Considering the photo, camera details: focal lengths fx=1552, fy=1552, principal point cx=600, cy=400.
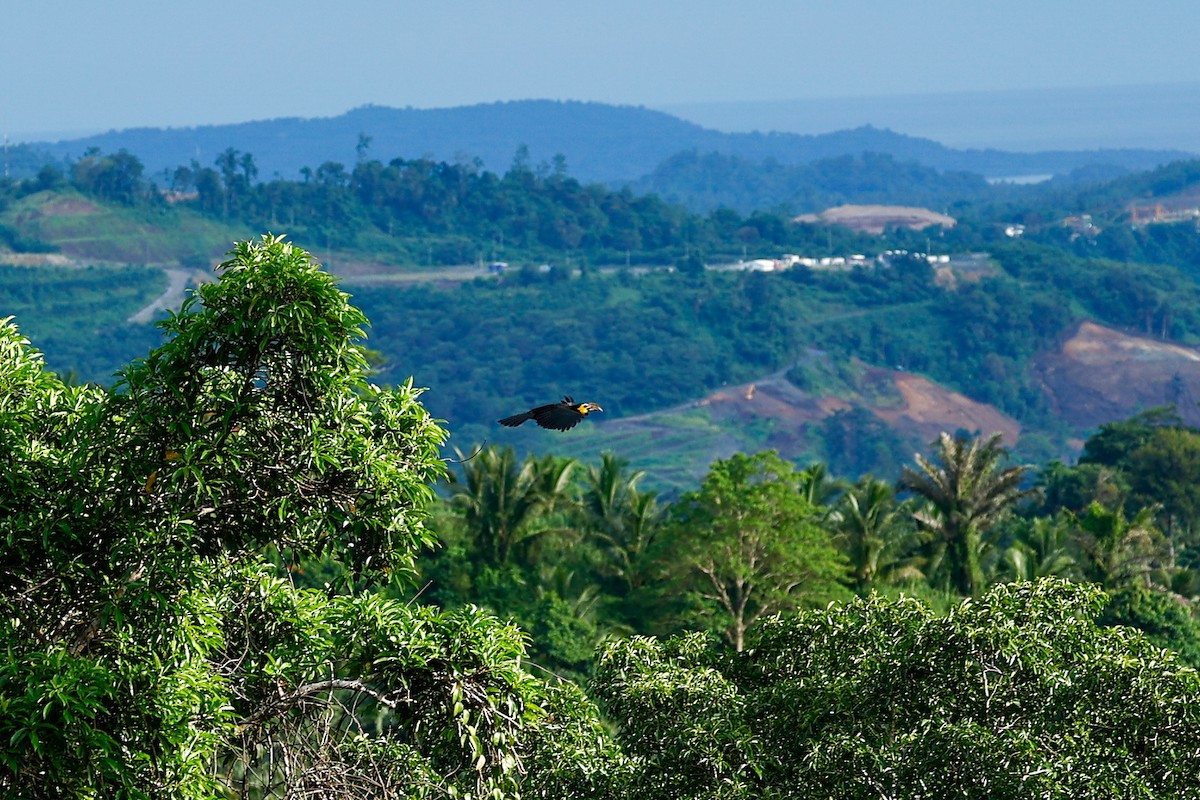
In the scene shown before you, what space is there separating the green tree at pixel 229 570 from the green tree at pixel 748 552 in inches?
1094

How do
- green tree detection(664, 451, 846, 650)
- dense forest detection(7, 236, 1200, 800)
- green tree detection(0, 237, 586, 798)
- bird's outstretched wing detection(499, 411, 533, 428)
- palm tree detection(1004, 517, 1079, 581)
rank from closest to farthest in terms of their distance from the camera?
green tree detection(0, 237, 586, 798)
dense forest detection(7, 236, 1200, 800)
bird's outstretched wing detection(499, 411, 533, 428)
green tree detection(664, 451, 846, 650)
palm tree detection(1004, 517, 1079, 581)

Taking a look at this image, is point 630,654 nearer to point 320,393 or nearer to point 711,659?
point 711,659

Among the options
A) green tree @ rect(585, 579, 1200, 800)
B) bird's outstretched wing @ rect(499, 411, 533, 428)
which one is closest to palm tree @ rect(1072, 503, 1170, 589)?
green tree @ rect(585, 579, 1200, 800)

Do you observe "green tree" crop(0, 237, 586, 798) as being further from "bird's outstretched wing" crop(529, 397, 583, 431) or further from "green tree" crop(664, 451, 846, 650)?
"green tree" crop(664, 451, 846, 650)

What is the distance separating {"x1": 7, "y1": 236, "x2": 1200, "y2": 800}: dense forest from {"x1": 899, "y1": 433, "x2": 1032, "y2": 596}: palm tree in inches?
1009

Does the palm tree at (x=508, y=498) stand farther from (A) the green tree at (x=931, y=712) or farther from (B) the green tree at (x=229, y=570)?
(B) the green tree at (x=229, y=570)

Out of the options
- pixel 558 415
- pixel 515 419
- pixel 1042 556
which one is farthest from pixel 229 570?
pixel 1042 556

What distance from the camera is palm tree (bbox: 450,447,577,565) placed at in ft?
140

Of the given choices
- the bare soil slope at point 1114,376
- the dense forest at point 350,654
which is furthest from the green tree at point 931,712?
the bare soil slope at point 1114,376

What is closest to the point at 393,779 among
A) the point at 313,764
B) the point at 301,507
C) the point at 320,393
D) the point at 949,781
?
the point at 313,764

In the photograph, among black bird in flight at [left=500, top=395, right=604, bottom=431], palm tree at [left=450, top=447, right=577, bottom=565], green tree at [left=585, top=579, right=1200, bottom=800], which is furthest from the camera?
palm tree at [left=450, top=447, right=577, bottom=565]

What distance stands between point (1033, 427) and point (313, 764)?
17880 cm

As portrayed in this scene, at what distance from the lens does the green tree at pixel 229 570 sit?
26.5 ft

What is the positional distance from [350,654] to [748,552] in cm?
2927
